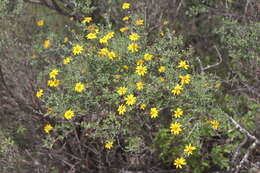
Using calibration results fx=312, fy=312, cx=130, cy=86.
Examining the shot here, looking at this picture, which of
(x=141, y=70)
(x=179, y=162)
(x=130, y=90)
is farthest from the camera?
(x=179, y=162)

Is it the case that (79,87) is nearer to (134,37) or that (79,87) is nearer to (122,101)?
(122,101)

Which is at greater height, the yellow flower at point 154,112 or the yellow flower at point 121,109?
the yellow flower at point 121,109

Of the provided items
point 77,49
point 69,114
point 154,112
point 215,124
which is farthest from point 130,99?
point 215,124

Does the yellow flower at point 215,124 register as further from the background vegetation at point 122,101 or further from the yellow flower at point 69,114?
the yellow flower at point 69,114

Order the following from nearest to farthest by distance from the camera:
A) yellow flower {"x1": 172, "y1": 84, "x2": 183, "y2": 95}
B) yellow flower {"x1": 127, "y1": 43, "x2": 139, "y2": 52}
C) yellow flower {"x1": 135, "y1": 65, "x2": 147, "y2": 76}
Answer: yellow flower {"x1": 172, "y1": 84, "x2": 183, "y2": 95}
yellow flower {"x1": 135, "y1": 65, "x2": 147, "y2": 76}
yellow flower {"x1": 127, "y1": 43, "x2": 139, "y2": 52}

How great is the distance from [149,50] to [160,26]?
0.98 metres

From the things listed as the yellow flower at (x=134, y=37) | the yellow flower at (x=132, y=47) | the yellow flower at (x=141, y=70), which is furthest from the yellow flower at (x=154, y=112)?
the yellow flower at (x=134, y=37)

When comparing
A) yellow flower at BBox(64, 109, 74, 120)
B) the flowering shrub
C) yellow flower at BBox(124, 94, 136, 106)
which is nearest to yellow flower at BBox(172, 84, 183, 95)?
the flowering shrub

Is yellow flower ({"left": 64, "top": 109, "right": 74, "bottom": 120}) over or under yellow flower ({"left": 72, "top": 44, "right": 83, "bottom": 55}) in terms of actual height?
under

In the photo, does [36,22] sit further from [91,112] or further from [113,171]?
[113,171]

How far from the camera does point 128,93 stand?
95.4 inches

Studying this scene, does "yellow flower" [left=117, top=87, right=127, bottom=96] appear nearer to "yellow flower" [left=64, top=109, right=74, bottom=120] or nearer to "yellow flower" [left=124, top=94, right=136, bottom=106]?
"yellow flower" [left=124, top=94, right=136, bottom=106]

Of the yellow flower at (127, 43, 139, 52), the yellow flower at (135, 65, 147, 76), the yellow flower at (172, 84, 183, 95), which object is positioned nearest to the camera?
the yellow flower at (172, 84, 183, 95)

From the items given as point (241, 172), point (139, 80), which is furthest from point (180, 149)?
point (139, 80)
